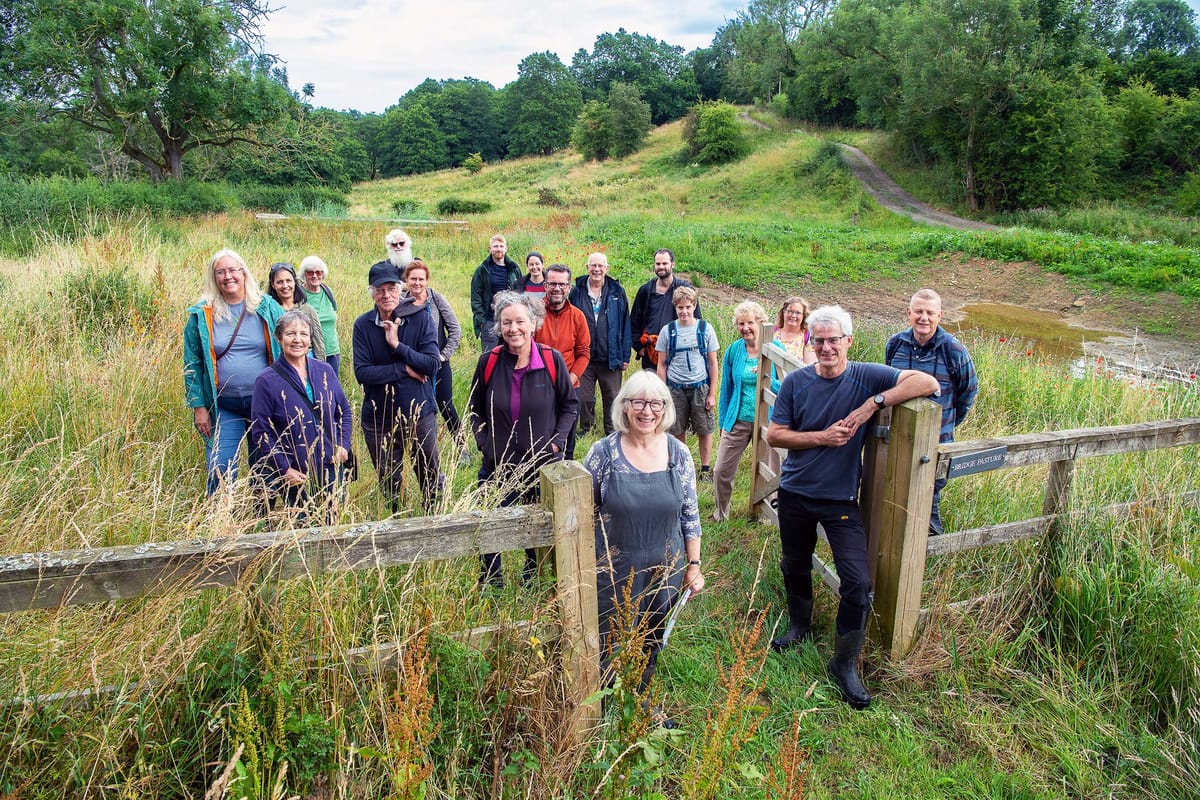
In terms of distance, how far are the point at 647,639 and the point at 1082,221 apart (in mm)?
29672

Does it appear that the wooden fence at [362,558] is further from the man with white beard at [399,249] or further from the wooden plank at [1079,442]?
the man with white beard at [399,249]

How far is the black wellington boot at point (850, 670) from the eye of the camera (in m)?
3.33

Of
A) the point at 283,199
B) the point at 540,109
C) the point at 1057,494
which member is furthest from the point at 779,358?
the point at 540,109

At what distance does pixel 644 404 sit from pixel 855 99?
181 ft

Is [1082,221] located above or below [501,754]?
above

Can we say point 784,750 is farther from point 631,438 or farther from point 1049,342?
point 1049,342

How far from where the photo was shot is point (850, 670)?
3410 mm

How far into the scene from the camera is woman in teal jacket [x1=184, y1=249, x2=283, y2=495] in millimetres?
4117

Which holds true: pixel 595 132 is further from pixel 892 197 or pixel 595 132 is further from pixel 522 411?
pixel 522 411

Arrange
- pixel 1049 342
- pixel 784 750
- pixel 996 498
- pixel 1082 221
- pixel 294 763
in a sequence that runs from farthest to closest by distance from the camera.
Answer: pixel 1082 221 < pixel 1049 342 < pixel 996 498 < pixel 294 763 < pixel 784 750

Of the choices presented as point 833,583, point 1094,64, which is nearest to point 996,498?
point 833,583

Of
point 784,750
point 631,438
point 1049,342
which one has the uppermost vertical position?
point 631,438

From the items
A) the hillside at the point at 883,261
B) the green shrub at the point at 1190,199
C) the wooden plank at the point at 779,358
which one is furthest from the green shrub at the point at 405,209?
the green shrub at the point at 1190,199

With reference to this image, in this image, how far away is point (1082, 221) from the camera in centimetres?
2558
